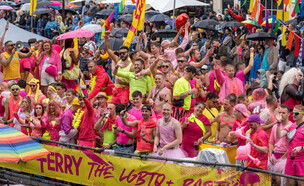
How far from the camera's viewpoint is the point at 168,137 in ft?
32.0

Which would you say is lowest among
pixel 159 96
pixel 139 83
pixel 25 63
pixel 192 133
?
pixel 192 133

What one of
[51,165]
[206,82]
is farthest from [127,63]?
[51,165]

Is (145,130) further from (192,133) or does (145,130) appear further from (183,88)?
(183,88)

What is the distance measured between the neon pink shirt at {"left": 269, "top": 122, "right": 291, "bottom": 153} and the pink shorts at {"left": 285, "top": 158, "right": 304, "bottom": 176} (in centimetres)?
53

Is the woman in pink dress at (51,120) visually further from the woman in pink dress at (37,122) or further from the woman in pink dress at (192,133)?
the woman in pink dress at (192,133)

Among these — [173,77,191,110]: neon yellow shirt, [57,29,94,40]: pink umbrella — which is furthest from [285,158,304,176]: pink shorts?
[57,29,94,40]: pink umbrella

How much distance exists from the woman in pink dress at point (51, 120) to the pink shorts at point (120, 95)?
123 centimetres

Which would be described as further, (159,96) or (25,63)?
(25,63)

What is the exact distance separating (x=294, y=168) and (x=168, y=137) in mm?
2222

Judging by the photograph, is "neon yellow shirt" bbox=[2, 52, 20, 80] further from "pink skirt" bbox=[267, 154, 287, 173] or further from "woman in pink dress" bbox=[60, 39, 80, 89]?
"pink skirt" bbox=[267, 154, 287, 173]

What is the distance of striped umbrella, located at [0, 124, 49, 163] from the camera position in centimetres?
930

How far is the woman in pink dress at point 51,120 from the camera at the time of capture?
11367 millimetres

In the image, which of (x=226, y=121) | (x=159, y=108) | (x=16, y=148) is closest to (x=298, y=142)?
(x=226, y=121)

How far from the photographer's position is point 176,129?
380 inches
